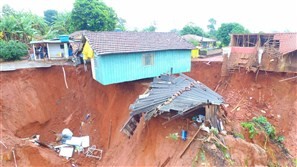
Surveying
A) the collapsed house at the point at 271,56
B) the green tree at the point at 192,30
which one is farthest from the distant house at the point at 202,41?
the collapsed house at the point at 271,56

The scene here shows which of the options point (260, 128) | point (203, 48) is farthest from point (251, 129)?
point (203, 48)

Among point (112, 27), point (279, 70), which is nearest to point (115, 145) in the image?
point (279, 70)

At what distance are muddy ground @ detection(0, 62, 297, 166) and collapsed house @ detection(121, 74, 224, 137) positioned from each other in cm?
73

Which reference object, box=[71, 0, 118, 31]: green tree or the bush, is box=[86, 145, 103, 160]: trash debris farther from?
box=[71, 0, 118, 31]: green tree

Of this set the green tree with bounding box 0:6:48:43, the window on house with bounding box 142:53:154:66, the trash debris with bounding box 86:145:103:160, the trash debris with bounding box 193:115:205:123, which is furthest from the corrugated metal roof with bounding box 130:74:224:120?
the green tree with bounding box 0:6:48:43

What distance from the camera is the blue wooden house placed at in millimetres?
12290

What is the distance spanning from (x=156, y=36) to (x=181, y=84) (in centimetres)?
506

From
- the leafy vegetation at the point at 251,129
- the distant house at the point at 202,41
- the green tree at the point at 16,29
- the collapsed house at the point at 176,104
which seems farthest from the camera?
the distant house at the point at 202,41

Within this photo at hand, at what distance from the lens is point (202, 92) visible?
10375 mm

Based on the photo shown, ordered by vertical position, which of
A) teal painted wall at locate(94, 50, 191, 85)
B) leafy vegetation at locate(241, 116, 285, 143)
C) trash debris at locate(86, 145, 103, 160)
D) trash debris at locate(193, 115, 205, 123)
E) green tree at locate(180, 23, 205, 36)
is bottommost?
trash debris at locate(86, 145, 103, 160)

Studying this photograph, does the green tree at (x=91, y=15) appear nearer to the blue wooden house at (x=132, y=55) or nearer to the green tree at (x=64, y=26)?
the green tree at (x=64, y=26)

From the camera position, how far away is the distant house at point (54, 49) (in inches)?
679

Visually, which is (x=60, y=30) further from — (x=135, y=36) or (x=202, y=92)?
(x=202, y=92)

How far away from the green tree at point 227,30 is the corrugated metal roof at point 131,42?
1963 cm
